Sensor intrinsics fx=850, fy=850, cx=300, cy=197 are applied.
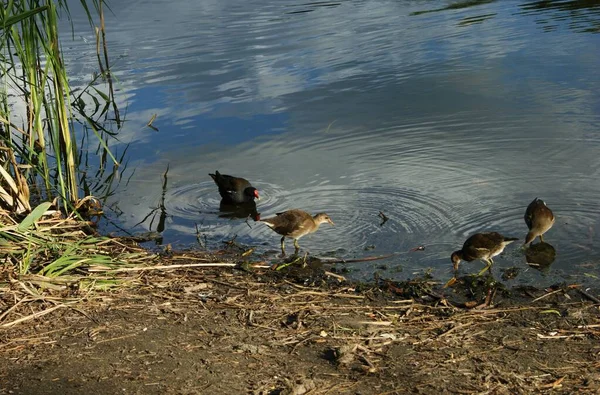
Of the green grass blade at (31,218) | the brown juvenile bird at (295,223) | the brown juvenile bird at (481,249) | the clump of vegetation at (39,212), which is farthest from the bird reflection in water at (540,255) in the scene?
the green grass blade at (31,218)

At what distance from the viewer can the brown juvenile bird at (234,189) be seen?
973 centimetres

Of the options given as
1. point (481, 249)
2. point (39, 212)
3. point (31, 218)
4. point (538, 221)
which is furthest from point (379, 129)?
point (31, 218)

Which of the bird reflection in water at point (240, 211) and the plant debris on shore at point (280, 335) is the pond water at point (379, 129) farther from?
the plant debris on shore at point (280, 335)

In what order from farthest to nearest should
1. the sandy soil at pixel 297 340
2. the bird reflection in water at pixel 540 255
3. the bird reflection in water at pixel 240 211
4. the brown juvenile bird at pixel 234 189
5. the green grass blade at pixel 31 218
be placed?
the brown juvenile bird at pixel 234 189 < the bird reflection in water at pixel 240 211 < the bird reflection in water at pixel 540 255 < the green grass blade at pixel 31 218 < the sandy soil at pixel 297 340

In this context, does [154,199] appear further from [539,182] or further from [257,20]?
[257,20]

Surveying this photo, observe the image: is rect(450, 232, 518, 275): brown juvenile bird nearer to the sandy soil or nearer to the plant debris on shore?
the plant debris on shore

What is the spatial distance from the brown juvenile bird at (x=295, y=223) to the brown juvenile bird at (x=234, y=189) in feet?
3.73

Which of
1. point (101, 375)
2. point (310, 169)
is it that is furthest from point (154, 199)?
point (101, 375)

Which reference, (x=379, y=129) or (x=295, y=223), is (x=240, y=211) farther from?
(x=379, y=129)

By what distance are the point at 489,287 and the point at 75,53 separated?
13464 mm

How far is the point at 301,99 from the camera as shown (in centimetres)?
1369

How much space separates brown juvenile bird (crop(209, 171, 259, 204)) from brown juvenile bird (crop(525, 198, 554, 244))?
3.19 meters

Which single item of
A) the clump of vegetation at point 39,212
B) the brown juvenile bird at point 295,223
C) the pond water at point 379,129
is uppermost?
the clump of vegetation at point 39,212

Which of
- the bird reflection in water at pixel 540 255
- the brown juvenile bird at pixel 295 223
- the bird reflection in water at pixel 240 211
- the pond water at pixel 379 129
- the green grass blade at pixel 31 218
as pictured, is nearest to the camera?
the green grass blade at pixel 31 218
